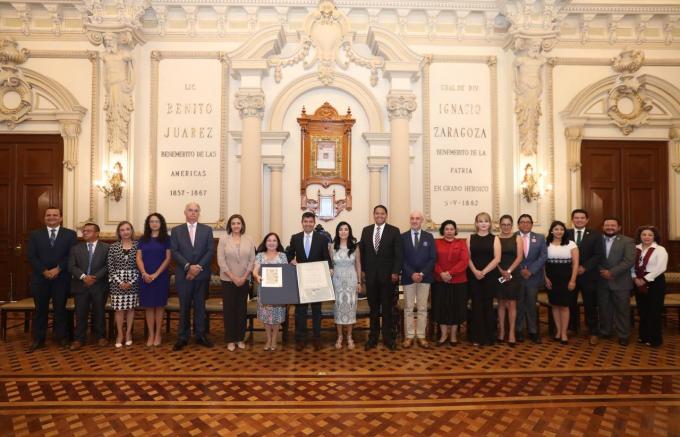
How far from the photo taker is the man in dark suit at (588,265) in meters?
5.24

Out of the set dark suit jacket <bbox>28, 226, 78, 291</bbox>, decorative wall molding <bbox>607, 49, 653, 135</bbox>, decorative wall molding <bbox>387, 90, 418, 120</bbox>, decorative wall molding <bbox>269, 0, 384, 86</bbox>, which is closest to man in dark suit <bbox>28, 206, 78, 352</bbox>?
dark suit jacket <bbox>28, 226, 78, 291</bbox>

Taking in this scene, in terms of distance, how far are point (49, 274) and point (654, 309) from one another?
22.4ft

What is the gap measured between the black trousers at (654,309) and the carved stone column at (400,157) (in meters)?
3.67

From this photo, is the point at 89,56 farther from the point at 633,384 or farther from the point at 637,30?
the point at 637,30

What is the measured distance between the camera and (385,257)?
489cm

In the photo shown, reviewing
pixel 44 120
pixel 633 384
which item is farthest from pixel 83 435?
pixel 44 120

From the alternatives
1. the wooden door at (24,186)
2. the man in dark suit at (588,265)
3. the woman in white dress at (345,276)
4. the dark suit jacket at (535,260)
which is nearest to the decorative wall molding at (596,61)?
the man in dark suit at (588,265)

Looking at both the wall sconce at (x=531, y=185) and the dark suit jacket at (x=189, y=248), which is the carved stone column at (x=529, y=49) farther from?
the dark suit jacket at (x=189, y=248)

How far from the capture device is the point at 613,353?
4.79 meters

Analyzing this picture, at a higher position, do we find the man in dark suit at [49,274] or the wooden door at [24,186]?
the wooden door at [24,186]

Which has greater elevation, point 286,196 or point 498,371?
point 286,196

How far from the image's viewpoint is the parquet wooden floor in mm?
3053

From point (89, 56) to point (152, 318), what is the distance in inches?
214

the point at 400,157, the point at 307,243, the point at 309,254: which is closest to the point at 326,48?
the point at 400,157
